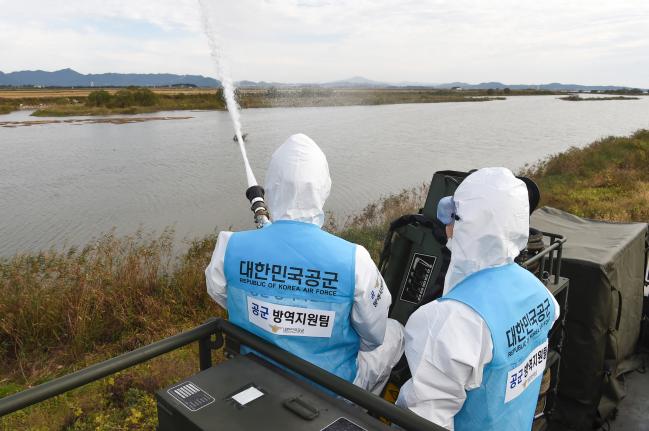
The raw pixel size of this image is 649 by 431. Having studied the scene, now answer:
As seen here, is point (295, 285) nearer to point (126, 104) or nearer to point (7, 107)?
point (126, 104)

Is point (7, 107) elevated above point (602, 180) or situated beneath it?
elevated above

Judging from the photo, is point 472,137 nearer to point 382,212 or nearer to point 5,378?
point 382,212

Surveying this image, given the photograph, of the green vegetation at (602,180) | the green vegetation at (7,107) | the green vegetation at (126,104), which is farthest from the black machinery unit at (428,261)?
the green vegetation at (7,107)

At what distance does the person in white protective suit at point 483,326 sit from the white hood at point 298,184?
58 centimetres

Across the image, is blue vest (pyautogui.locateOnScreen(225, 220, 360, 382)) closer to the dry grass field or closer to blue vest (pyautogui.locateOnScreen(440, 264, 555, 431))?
blue vest (pyautogui.locateOnScreen(440, 264, 555, 431))

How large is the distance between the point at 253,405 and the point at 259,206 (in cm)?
136

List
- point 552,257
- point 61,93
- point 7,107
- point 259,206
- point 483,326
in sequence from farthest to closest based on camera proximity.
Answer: point 61,93
point 7,107
point 552,257
point 259,206
point 483,326

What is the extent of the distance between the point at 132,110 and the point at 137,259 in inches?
1911

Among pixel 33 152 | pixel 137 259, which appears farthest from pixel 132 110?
pixel 137 259

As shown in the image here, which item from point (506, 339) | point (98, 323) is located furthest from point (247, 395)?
point (98, 323)

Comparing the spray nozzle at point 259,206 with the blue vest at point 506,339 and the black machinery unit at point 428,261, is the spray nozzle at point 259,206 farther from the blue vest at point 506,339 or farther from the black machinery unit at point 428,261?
the blue vest at point 506,339

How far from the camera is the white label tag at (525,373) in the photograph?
1.99 m

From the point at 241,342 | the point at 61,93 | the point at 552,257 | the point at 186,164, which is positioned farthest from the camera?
the point at 61,93

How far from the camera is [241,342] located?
193 cm
